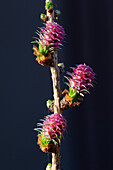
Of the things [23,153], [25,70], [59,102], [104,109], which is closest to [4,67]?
[25,70]

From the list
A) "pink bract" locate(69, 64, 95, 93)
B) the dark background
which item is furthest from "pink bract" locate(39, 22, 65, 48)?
the dark background

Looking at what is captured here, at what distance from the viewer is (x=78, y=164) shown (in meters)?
1.47

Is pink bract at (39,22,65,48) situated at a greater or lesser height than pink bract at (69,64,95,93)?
greater

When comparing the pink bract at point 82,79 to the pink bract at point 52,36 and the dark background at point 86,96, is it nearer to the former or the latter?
the pink bract at point 52,36

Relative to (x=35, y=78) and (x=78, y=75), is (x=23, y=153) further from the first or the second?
(x=78, y=75)

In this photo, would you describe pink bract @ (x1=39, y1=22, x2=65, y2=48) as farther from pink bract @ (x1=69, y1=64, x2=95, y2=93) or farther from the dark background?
the dark background

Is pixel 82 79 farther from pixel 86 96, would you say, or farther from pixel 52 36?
pixel 86 96

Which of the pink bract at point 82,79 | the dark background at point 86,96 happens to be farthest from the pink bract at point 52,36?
the dark background at point 86,96

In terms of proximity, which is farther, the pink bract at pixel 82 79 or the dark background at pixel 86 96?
the dark background at pixel 86 96

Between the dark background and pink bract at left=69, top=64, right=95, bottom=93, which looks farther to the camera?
the dark background

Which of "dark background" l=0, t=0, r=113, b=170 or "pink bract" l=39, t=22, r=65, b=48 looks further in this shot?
"dark background" l=0, t=0, r=113, b=170

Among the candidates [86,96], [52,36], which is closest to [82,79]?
[52,36]

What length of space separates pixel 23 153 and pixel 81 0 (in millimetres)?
984

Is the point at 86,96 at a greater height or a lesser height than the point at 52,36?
greater
